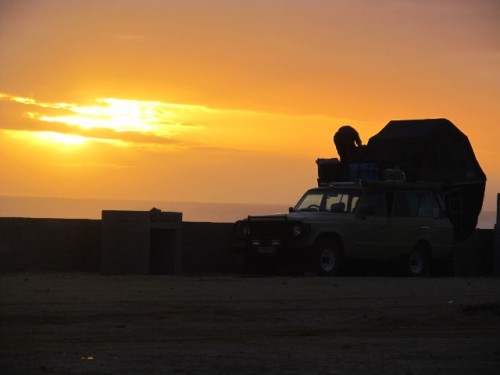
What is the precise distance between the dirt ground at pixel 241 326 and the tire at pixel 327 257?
3202 mm

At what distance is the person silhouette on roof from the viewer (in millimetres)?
29891

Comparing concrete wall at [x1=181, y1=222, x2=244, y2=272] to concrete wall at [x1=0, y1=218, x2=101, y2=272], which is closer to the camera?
concrete wall at [x1=0, y1=218, x2=101, y2=272]

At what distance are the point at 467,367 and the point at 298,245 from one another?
1436 cm

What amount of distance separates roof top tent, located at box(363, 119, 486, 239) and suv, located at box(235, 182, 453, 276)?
1.71 metres

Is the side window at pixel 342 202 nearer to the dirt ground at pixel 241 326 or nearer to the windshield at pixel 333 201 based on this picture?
the windshield at pixel 333 201

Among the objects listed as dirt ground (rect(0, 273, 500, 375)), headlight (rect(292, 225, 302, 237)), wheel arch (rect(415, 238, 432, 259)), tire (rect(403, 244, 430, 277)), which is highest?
headlight (rect(292, 225, 302, 237))

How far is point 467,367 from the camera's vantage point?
38.1ft

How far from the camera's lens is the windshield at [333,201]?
Result: 27156 millimetres

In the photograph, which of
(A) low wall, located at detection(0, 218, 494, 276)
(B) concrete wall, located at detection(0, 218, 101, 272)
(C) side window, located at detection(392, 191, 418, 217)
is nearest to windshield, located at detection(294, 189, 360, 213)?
(C) side window, located at detection(392, 191, 418, 217)

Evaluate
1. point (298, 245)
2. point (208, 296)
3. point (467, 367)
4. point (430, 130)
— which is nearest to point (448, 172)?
point (430, 130)

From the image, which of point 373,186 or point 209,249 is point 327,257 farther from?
point 209,249

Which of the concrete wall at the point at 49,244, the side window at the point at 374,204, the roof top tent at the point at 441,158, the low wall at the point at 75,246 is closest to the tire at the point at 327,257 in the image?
the side window at the point at 374,204

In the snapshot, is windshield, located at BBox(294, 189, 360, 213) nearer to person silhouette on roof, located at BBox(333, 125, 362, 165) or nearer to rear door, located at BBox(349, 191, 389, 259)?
rear door, located at BBox(349, 191, 389, 259)

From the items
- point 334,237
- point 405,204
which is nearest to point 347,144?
point 405,204
